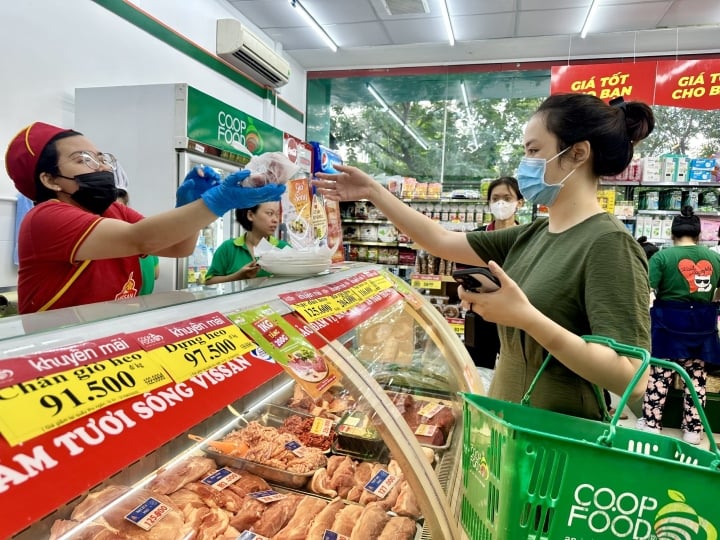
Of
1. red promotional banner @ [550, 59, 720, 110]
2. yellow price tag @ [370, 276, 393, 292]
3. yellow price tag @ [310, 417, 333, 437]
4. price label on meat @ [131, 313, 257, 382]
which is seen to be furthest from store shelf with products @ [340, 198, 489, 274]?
price label on meat @ [131, 313, 257, 382]

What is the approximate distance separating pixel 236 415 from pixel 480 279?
1.21 metres

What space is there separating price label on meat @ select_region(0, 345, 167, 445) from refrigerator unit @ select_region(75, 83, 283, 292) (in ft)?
10.1

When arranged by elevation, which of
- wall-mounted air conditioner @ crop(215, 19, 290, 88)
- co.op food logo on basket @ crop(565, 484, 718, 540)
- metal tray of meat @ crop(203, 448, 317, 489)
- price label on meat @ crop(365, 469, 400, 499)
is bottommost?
price label on meat @ crop(365, 469, 400, 499)

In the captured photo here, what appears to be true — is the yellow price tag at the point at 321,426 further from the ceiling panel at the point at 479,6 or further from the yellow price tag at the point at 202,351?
the ceiling panel at the point at 479,6

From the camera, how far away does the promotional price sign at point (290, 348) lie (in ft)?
3.69

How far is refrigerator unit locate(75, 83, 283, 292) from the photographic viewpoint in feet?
11.9

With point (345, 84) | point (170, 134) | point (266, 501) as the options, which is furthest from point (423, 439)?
point (345, 84)

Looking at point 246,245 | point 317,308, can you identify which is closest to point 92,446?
point 317,308

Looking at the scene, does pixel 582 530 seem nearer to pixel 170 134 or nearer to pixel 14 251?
pixel 170 134

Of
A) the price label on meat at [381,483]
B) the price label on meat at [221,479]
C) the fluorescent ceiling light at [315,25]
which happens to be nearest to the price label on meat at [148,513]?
the price label on meat at [221,479]

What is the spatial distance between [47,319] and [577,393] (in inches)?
55.0

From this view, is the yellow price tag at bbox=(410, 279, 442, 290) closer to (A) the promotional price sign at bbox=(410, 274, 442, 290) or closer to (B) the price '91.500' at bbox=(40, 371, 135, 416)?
(A) the promotional price sign at bbox=(410, 274, 442, 290)

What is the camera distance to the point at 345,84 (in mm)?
8609

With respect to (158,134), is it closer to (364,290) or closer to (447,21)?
(364,290)
